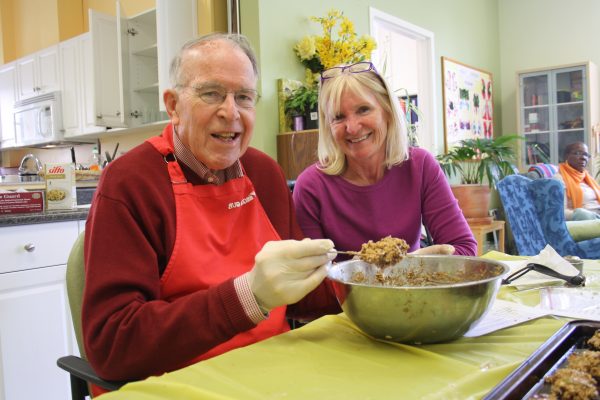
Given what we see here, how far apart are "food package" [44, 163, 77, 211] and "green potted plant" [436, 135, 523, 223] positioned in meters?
2.80

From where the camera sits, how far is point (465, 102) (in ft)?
17.7

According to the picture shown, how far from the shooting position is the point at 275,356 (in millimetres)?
747

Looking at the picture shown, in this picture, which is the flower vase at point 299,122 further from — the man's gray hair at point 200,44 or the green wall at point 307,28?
the man's gray hair at point 200,44

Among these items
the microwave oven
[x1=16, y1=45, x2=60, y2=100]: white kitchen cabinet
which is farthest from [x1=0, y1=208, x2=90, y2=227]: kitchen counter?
[x1=16, y1=45, x2=60, y2=100]: white kitchen cabinet

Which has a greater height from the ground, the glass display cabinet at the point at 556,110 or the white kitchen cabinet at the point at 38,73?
the white kitchen cabinet at the point at 38,73

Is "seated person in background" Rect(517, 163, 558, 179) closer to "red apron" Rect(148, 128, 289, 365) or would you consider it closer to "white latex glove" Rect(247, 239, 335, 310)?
"red apron" Rect(148, 128, 289, 365)

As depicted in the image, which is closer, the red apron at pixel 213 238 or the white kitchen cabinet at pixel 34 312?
the red apron at pixel 213 238

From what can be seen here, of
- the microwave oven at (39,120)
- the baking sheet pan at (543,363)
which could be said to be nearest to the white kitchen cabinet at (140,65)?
the microwave oven at (39,120)

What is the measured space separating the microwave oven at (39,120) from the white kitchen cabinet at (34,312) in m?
3.45

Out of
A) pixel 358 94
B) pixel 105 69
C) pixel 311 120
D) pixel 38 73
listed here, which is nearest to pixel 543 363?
pixel 358 94

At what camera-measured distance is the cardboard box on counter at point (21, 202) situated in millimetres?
1941

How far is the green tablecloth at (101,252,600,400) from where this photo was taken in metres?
0.62

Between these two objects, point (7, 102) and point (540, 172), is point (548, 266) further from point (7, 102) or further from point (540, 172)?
point (7, 102)

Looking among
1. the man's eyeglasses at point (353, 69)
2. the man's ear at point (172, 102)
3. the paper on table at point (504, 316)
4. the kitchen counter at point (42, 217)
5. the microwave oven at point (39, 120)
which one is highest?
the microwave oven at point (39, 120)
